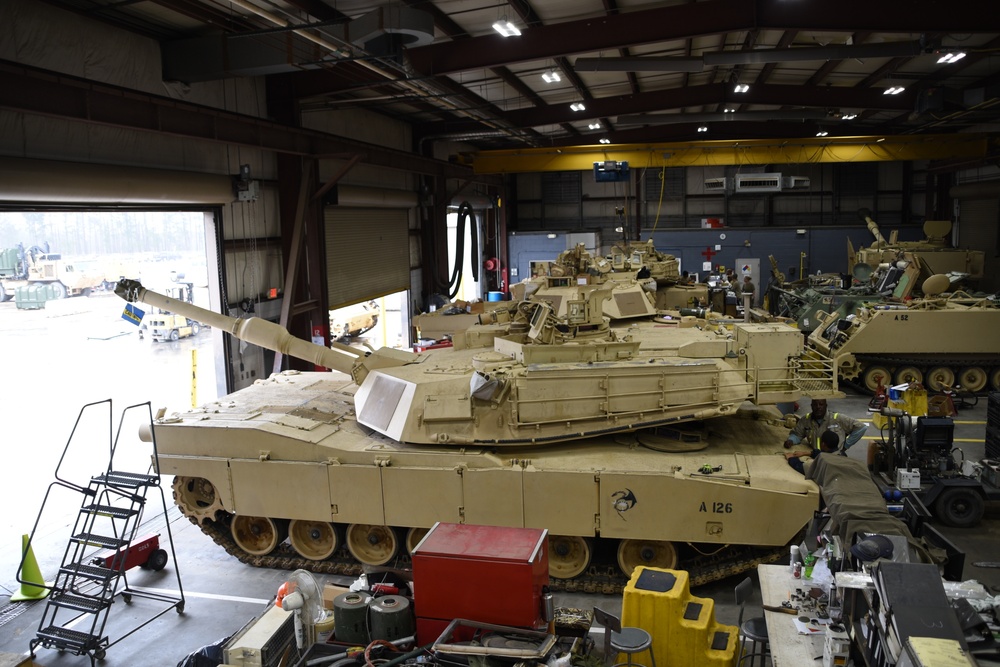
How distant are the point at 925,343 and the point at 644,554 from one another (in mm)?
11077

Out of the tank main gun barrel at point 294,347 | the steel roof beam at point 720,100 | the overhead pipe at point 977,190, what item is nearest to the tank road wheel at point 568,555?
the tank main gun barrel at point 294,347

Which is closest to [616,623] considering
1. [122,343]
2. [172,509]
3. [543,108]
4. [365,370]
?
[365,370]

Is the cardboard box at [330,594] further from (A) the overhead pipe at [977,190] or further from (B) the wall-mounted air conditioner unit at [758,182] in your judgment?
(B) the wall-mounted air conditioner unit at [758,182]

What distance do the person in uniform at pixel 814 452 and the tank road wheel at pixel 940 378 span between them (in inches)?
388

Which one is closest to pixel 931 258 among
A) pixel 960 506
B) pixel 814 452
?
pixel 960 506

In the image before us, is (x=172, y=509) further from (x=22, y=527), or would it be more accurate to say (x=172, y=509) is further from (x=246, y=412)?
(x=246, y=412)

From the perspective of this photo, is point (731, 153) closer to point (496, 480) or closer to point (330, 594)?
point (496, 480)

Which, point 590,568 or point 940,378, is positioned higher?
point 940,378

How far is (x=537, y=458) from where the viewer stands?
9680 millimetres

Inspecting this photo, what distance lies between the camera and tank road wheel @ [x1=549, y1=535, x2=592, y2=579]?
31.8 feet

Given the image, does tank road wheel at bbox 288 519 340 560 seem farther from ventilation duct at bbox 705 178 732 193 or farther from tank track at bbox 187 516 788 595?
ventilation duct at bbox 705 178 732 193

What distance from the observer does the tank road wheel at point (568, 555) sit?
970 centimetres

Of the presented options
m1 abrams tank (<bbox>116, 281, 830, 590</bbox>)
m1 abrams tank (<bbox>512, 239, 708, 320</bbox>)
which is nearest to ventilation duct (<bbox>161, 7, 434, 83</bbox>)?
m1 abrams tank (<bbox>116, 281, 830, 590</bbox>)

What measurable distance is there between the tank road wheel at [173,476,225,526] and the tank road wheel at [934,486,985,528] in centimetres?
994
